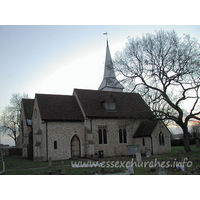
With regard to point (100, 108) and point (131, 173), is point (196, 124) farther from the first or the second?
point (131, 173)

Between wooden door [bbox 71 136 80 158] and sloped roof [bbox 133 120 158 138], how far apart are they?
828 centimetres

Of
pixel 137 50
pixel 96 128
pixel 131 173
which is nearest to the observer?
pixel 131 173

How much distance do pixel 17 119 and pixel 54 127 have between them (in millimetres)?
32915

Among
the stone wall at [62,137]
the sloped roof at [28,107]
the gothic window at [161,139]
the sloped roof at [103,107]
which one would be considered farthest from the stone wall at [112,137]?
the sloped roof at [28,107]

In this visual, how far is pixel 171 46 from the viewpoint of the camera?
26.2 metres

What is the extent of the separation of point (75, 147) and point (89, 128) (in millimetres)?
2937

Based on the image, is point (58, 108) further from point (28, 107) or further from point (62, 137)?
point (28, 107)

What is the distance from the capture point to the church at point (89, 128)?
90.7 ft

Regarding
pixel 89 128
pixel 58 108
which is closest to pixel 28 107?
pixel 58 108

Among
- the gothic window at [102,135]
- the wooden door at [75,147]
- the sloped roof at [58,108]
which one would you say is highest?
the sloped roof at [58,108]

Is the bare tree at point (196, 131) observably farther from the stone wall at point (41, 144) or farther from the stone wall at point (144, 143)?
the stone wall at point (41, 144)

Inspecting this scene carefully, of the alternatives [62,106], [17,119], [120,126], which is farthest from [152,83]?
[17,119]

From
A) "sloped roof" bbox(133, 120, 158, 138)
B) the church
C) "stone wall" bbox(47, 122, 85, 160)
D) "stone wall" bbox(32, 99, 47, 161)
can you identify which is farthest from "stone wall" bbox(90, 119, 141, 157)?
"stone wall" bbox(32, 99, 47, 161)

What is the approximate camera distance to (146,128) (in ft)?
104
